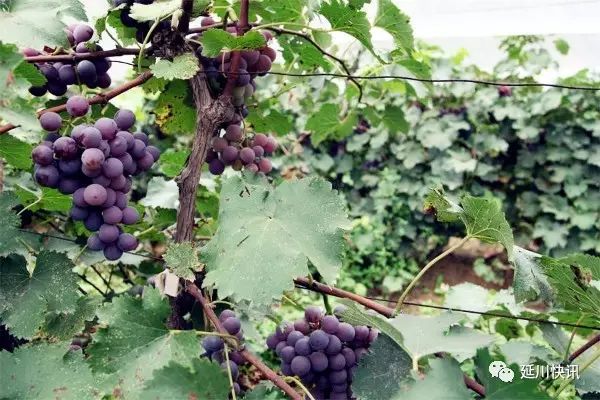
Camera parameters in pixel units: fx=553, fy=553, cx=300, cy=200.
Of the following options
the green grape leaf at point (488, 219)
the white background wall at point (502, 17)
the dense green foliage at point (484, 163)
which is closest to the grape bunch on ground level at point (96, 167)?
the green grape leaf at point (488, 219)

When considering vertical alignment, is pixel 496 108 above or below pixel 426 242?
above

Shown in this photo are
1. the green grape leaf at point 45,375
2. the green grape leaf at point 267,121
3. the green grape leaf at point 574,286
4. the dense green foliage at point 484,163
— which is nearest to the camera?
the green grape leaf at point 45,375

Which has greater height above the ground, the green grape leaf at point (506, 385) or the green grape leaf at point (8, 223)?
the green grape leaf at point (506, 385)

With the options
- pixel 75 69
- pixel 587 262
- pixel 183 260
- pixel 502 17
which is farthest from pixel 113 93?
pixel 502 17

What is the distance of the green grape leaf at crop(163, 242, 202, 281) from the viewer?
33.7 inches

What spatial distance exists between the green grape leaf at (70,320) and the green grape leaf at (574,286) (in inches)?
31.8

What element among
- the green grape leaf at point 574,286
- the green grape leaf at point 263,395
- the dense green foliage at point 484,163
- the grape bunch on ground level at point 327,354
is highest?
the green grape leaf at point 574,286

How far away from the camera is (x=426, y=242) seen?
4.05 meters

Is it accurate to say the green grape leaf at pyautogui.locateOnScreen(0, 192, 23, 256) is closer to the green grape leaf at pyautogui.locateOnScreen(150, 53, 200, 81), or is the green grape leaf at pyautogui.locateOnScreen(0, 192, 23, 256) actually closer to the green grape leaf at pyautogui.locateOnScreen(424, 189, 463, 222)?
the green grape leaf at pyautogui.locateOnScreen(150, 53, 200, 81)

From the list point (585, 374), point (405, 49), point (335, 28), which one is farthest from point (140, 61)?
point (585, 374)

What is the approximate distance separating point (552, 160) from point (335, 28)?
3129 mm

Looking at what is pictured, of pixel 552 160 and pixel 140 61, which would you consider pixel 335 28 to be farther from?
pixel 552 160

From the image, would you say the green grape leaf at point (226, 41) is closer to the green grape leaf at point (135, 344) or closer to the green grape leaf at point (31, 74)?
the green grape leaf at point (31, 74)

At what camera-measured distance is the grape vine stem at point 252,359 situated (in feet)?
2.55
